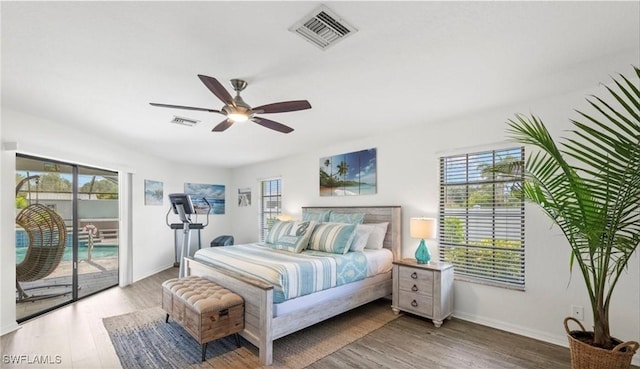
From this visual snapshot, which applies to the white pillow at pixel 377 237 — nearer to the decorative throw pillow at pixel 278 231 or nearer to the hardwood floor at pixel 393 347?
the hardwood floor at pixel 393 347

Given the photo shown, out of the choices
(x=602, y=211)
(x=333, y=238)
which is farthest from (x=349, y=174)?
(x=602, y=211)

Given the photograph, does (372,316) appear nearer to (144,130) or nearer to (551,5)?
(551,5)

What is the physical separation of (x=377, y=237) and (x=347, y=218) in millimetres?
571

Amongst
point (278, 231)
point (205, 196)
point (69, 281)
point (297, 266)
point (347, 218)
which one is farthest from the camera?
point (205, 196)

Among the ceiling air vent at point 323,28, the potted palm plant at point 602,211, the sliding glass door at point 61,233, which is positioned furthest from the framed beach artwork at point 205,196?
the potted palm plant at point 602,211

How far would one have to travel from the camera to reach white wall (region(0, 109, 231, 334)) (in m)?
3.22

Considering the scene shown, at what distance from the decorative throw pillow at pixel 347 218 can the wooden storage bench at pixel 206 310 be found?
6.75 feet

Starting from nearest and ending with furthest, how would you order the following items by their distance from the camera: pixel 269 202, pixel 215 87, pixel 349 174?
pixel 215 87 → pixel 349 174 → pixel 269 202

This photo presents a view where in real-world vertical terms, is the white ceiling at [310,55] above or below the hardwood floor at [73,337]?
above

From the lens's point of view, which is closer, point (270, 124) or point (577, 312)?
point (577, 312)

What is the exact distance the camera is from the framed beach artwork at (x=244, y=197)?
24.1 ft

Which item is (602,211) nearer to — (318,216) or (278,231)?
(278,231)

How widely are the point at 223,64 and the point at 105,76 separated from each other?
107 cm

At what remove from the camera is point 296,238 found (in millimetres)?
3961
